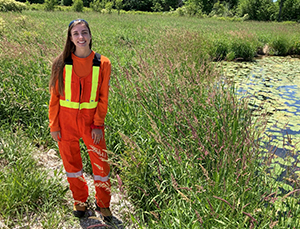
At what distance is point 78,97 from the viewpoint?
218 cm

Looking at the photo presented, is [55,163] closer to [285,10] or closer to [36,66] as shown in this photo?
[36,66]

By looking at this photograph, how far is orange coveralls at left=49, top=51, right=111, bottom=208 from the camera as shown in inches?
85.7

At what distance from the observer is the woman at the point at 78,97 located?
2.15m

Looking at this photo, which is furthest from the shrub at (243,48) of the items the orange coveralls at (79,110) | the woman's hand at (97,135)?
the woman's hand at (97,135)

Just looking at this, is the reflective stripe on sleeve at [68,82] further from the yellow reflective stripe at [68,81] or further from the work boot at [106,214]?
the work boot at [106,214]

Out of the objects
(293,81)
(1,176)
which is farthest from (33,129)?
(293,81)

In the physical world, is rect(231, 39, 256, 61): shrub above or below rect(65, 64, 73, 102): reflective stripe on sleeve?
above

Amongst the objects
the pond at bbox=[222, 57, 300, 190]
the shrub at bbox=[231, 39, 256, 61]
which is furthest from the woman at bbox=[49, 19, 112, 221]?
the shrub at bbox=[231, 39, 256, 61]

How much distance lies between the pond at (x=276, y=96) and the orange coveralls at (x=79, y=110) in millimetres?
1940

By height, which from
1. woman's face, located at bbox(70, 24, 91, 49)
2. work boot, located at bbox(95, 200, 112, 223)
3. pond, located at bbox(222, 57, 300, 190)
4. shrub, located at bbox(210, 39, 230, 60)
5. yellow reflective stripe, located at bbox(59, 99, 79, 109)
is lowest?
work boot, located at bbox(95, 200, 112, 223)

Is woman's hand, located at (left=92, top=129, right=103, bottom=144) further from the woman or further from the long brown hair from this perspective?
the long brown hair

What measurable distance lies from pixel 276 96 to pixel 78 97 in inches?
253

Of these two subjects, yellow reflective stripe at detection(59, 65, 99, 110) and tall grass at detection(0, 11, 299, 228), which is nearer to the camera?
tall grass at detection(0, 11, 299, 228)

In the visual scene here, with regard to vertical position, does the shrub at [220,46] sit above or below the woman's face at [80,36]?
above
